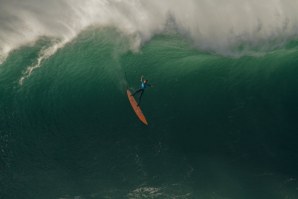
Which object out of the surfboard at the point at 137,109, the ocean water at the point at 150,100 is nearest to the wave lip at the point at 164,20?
the ocean water at the point at 150,100

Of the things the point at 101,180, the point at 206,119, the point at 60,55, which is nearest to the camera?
the point at 101,180

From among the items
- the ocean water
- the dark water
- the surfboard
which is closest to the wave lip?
the ocean water

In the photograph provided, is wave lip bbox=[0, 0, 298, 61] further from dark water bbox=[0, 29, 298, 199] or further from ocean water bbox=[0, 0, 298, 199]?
dark water bbox=[0, 29, 298, 199]

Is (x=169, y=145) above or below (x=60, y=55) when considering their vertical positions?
below

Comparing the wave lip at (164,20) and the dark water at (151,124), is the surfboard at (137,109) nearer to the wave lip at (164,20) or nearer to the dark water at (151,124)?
the dark water at (151,124)

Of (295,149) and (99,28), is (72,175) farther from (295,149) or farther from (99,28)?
(295,149)

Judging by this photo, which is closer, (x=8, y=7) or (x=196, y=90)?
(x=196, y=90)

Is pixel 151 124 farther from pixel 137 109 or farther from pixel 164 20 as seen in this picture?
pixel 164 20

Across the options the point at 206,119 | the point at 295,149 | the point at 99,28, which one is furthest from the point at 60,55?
the point at 295,149
